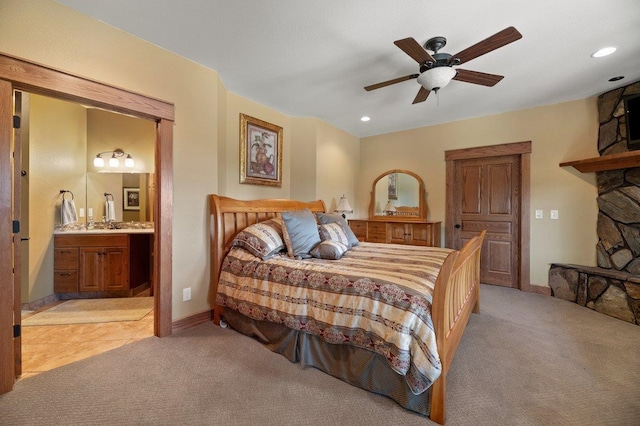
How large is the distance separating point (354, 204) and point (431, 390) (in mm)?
3914

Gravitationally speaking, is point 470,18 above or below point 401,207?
above

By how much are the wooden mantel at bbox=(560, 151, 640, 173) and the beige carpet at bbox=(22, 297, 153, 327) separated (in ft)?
18.3

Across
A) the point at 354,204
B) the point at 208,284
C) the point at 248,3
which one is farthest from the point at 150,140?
the point at 354,204

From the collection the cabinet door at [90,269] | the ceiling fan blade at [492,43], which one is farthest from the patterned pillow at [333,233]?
the cabinet door at [90,269]

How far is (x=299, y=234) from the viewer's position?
272 centimetres

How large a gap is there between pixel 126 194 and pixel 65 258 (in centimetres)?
116

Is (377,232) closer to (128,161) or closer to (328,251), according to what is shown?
(328,251)

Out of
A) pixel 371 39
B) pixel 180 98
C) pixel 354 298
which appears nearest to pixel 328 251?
pixel 354 298

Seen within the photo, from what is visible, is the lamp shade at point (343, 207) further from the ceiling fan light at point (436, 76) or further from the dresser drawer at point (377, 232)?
the ceiling fan light at point (436, 76)

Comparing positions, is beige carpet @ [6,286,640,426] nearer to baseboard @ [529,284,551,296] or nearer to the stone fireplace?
the stone fireplace

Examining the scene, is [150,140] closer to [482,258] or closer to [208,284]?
[208,284]

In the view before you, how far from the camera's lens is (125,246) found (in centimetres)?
354

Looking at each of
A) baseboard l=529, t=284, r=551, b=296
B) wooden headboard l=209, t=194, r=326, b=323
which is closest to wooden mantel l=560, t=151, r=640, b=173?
baseboard l=529, t=284, r=551, b=296

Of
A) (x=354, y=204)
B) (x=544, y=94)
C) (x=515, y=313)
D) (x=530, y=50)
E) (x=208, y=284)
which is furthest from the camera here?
(x=354, y=204)
